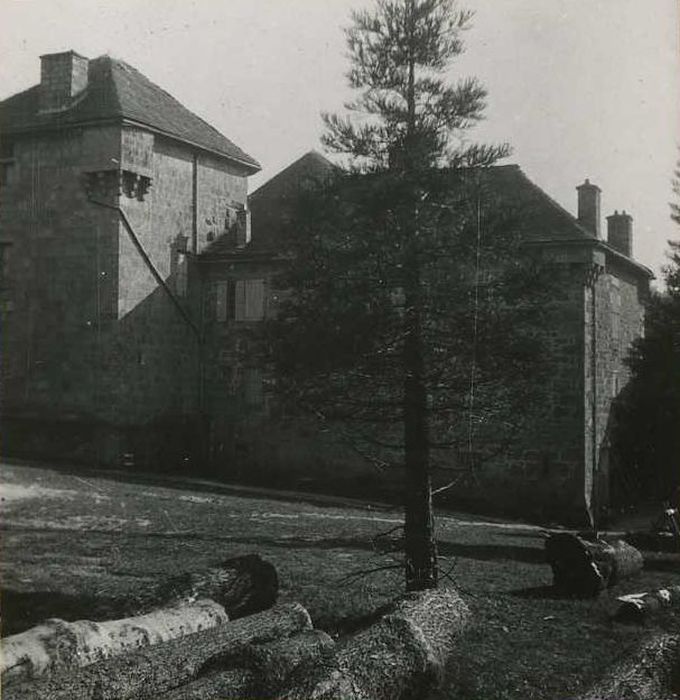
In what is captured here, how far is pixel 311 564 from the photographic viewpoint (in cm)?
1162


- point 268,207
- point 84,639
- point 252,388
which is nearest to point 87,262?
point 252,388

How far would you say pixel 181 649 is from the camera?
669 centimetres

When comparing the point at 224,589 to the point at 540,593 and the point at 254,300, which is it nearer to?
the point at 540,593

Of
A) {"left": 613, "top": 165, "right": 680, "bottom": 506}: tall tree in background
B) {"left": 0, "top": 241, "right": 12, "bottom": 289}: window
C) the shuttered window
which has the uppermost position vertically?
{"left": 0, "top": 241, "right": 12, "bottom": 289}: window

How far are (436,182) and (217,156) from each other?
16.5 metres

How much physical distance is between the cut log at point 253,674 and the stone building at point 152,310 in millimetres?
15188

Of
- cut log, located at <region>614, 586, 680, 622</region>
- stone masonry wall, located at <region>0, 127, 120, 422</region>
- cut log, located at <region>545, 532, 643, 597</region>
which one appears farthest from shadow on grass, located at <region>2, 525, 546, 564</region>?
stone masonry wall, located at <region>0, 127, 120, 422</region>

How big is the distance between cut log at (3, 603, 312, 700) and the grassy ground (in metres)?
1.78

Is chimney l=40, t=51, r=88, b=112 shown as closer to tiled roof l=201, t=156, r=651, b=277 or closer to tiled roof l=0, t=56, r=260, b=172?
tiled roof l=0, t=56, r=260, b=172

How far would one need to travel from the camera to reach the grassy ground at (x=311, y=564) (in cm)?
815

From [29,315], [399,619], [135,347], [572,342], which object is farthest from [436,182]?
[29,315]

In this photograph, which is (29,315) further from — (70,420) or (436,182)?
(436,182)

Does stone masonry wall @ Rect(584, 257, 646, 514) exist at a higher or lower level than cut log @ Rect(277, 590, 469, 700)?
higher

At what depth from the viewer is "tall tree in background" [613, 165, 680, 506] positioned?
22703 millimetres
